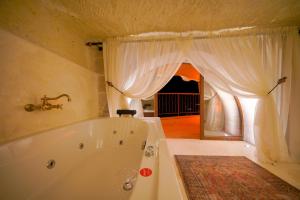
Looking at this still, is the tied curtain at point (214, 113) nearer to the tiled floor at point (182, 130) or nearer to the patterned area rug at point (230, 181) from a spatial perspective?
the tiled floor at point (182, 130)

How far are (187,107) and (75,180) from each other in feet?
16.4

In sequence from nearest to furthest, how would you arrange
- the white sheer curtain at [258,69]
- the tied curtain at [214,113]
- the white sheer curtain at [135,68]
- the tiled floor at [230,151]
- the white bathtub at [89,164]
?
the white bathtub at [89,164]
the tiled floor at [230,151]
the white sheer curtain at [258,69]
the white sheer curtain at [135,68]
the tied curtain at [214,113]

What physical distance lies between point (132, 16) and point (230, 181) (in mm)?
2112

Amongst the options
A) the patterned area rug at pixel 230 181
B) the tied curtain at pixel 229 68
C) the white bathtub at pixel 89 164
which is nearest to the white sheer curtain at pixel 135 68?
the tied curtain at pixel 229 68

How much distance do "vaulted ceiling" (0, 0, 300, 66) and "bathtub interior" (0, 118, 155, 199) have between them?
92 centimetres

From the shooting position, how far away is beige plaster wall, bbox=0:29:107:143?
879 mm

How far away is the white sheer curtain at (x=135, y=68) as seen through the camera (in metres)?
1.94

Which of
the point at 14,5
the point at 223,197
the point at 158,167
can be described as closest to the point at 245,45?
the point at 223,197

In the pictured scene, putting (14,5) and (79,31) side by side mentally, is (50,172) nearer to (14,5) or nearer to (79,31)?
(14,5)

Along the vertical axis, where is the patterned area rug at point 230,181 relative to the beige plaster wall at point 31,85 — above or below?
below

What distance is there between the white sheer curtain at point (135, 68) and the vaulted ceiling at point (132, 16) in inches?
9.6

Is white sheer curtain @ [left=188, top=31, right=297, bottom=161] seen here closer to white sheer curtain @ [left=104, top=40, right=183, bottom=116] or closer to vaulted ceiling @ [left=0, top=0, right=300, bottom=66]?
vaulted ceiling @ [left=0, top=0, right=300, bottom=66]

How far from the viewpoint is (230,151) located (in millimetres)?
1948

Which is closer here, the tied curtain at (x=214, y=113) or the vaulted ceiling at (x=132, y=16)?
the vaulted ceiling at (x=132, y=16)
